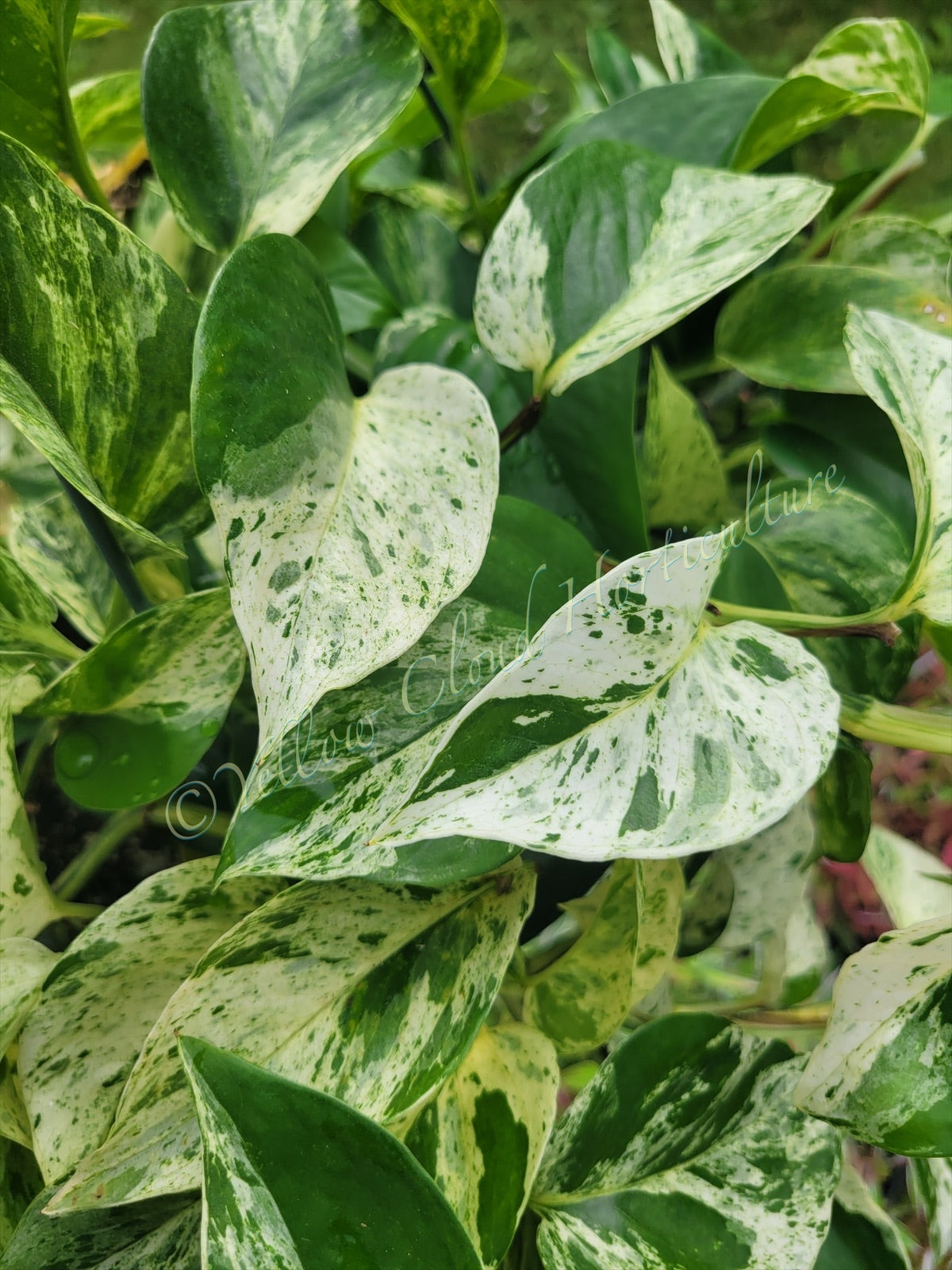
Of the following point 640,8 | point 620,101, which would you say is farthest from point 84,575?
point 640,8

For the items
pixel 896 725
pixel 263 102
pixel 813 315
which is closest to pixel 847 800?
pixel 896 725

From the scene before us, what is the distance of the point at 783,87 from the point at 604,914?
0.26 metres

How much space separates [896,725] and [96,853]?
0.80 ft

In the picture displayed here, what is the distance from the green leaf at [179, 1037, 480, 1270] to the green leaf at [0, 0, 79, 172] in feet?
0.79

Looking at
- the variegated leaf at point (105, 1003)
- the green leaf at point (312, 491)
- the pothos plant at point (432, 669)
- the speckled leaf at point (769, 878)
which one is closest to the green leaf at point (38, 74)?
the pothos plant at point (432, 669)

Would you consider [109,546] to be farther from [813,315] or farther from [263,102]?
[813,315]

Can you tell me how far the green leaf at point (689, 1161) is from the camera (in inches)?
9.8

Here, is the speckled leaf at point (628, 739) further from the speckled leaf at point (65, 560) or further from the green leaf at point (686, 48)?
the green leaf at point (686, 48)

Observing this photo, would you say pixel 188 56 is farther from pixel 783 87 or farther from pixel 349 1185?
pixel 349 1185

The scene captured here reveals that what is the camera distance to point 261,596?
0.19 metres

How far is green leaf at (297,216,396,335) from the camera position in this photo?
1.11 feet

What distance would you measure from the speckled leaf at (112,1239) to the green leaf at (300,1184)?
9 cm

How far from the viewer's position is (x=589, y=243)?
0.90 ft

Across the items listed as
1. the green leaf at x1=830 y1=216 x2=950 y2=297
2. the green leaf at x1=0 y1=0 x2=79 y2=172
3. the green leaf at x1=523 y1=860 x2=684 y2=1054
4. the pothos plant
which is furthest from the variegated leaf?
the green leaf at x1=830 y1=216 x2=950 y2=297
